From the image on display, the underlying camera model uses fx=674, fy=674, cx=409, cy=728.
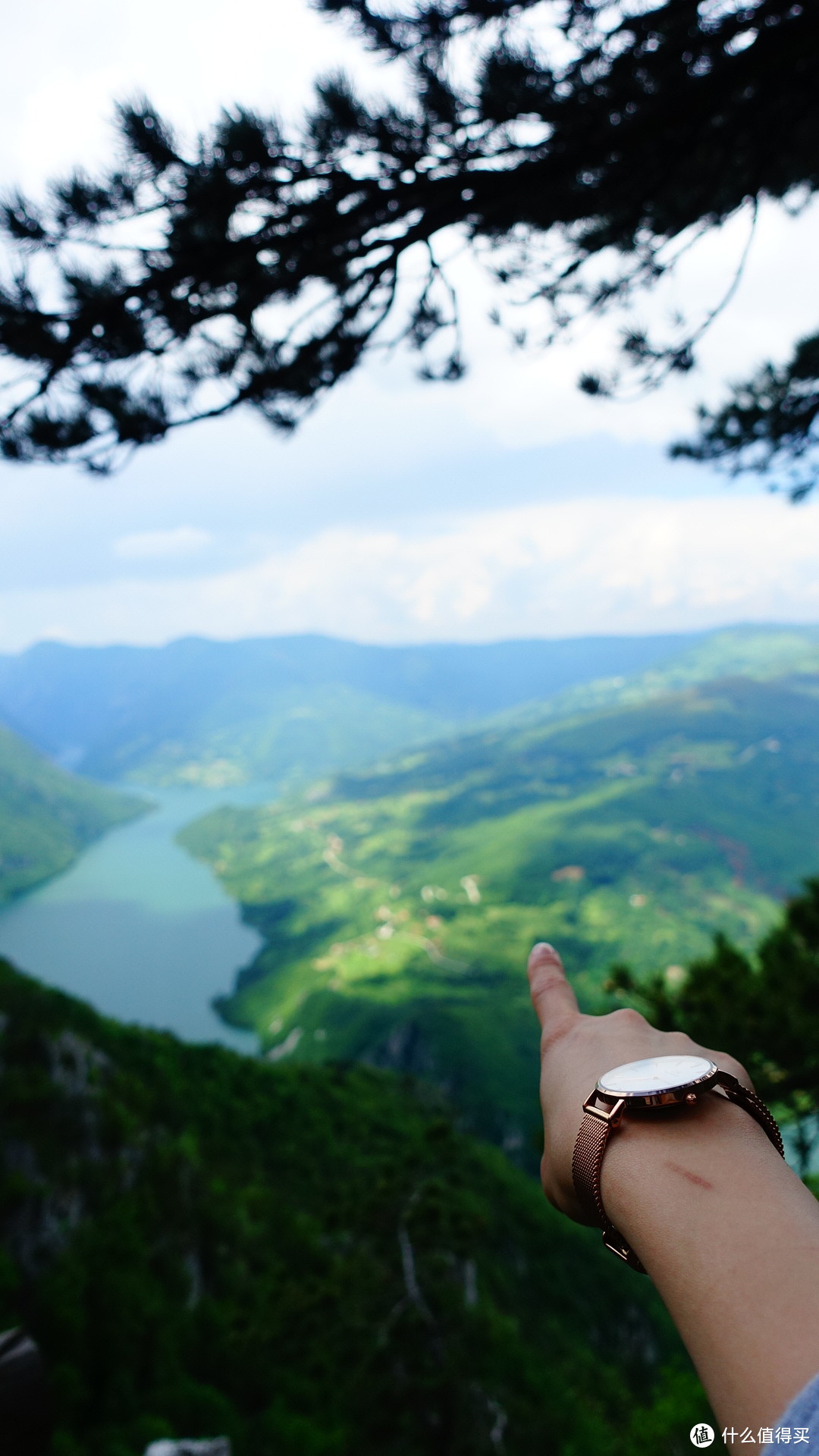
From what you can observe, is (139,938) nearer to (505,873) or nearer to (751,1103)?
(505,873)

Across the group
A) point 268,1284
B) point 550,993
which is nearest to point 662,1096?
point 550,993

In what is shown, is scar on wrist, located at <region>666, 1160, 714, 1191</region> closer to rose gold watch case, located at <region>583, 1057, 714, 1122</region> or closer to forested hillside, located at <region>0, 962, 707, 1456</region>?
rose gold watch case, located at <region>583, 1057, 714, 1122</region>

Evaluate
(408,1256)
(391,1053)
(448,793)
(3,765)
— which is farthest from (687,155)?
(3,765)

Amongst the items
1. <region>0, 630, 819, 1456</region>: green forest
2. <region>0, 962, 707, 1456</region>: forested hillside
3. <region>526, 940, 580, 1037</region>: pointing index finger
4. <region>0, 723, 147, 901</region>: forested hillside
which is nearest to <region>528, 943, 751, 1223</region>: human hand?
<region>526, 940, 580, 1037</region>: pointing index finger

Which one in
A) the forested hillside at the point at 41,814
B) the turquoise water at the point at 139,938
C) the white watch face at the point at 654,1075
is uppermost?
the white watch face at the point at 654,1075

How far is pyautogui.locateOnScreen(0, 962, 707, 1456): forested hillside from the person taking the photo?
909 centimetres

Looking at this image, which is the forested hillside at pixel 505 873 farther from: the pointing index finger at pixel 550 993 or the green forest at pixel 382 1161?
the pointing index finger at pixel 550 993

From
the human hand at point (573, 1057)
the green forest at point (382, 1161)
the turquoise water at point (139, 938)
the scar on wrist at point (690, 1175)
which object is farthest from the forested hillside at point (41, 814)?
→ the scar on wrist at point (690, 1175)

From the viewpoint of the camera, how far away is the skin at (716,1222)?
0.71m

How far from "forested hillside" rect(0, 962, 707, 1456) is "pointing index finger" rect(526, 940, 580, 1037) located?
7766mm

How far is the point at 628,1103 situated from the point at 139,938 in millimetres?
90495

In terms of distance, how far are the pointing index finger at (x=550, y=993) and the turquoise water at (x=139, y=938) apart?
67.2 m

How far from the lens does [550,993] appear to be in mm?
1571

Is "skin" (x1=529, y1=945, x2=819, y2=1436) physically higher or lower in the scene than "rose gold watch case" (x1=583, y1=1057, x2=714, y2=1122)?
lower
